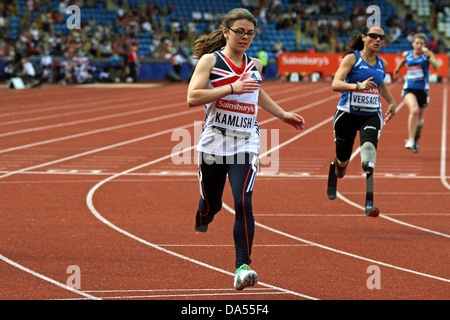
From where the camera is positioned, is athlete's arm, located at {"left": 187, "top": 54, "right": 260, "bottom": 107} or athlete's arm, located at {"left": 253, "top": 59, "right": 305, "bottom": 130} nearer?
athlete's arm, located at {"left": 187, "top": 54, "right": 260, "bottom": 107}

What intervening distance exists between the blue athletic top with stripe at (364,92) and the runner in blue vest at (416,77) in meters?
5.30

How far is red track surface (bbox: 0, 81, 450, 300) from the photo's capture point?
5809 mm

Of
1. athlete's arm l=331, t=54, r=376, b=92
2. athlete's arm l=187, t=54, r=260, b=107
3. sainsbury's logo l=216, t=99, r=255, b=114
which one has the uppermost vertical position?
athlete's arm l=187, t=54, r=260, b=107

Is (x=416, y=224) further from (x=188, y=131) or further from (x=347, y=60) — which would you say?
(x=188, y=131)

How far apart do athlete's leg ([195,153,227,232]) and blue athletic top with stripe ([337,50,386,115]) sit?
282 cm

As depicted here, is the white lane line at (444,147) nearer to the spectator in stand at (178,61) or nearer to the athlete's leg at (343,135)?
the athlete's leg at (343,135)

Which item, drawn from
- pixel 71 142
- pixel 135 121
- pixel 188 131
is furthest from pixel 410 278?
pixel 135 121

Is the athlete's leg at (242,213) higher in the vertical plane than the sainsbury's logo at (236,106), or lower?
lower

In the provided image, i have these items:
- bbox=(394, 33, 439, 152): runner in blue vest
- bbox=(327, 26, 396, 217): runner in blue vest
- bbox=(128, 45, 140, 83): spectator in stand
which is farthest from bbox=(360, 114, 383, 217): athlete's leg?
bbox=(128, 45, 140, 83): spectator in stand

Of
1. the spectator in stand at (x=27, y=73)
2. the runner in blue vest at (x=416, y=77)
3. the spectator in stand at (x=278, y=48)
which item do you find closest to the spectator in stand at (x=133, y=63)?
the spectator in stand at (x=27, y=73)

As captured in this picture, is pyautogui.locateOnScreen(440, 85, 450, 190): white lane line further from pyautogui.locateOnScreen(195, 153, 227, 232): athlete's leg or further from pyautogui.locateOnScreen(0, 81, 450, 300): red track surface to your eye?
pyautogui.locateOnScreen(195, 153, 227, 232): athlete's leg

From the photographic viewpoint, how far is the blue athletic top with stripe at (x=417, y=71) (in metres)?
13.8

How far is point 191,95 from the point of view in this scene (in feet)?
18.2

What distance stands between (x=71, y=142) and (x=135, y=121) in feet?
14.7
